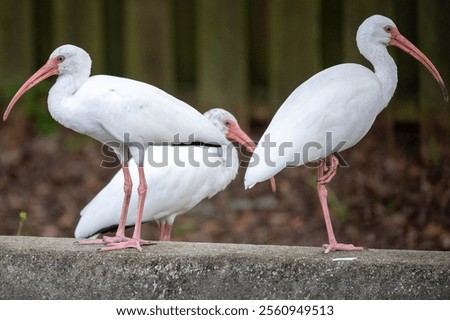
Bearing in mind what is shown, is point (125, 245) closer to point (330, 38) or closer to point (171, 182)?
point (171, 182)

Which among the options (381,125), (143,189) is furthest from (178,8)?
(143,189)

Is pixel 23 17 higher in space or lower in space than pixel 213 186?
higher

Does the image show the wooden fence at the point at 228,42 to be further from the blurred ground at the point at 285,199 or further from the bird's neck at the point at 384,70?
the bird's neck at the point at 384,70

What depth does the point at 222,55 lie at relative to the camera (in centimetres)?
887

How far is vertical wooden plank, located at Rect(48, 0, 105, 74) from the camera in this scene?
357 inches

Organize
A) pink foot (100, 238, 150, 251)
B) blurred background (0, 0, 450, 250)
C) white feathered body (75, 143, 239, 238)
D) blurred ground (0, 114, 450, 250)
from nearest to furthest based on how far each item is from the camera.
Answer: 1. pink foot (100, 238, 150, 251)
2. white feathered body (75, 143, 239, 238)
3. blurred ground (0, 114, 450, 250)
4. blurred background (0, 0, 450, 250)

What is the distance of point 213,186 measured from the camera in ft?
24.8

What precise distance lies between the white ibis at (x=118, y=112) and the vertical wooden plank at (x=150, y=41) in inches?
122

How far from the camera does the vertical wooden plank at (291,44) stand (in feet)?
28.8

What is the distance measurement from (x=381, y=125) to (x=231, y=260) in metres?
4.25

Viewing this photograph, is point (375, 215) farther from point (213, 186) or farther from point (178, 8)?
point (178, 8)

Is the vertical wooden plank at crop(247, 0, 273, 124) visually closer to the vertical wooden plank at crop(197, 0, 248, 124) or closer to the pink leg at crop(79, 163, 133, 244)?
the vertical wooden plank at crop(197, 0, 248, 124)

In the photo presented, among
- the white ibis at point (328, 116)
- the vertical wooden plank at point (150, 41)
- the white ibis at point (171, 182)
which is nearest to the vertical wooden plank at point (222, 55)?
the vertical wooden plank at point (150, 41)

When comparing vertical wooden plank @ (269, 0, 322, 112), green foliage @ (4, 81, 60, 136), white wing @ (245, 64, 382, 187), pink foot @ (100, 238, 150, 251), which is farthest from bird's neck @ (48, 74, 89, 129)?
green foliage @ (4, 81, 60, 136)
